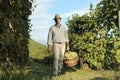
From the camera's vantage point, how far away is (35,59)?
21.8 metres

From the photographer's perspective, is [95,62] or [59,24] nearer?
[59,24]

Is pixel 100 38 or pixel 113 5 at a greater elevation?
pixel 113 5

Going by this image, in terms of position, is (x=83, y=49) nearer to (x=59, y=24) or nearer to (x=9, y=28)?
(x=59, y=24)

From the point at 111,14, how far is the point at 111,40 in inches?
42.1

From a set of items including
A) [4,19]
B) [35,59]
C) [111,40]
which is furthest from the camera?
[35,59]

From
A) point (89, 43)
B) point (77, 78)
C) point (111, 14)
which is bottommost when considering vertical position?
point (77, 78)

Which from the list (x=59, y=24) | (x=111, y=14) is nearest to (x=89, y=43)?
(x=111, y=14)

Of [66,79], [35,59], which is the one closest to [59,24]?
[66,79]

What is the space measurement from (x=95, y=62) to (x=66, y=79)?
167 inches

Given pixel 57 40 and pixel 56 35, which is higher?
pixel 56 35

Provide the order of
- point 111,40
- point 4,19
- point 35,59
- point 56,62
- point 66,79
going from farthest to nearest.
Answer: point 35,59 < point 111,40 < point 56,62 < point 66,79 < point 4,19

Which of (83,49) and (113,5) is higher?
(113,5)

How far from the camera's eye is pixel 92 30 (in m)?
17.0

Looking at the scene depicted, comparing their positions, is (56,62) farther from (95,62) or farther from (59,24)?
(95,62)
